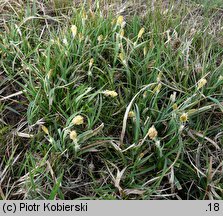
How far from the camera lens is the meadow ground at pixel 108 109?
1.60 meters

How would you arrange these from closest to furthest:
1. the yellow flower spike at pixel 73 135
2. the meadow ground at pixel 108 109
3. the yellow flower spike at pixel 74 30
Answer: the yellow flower spike at pixel 73 135 → the meadow ground at pixel 108 109 → the yellow flower spike at pixel 74 30

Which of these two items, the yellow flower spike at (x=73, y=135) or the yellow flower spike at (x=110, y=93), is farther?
the yellow flower spike at (x=110, y=93)

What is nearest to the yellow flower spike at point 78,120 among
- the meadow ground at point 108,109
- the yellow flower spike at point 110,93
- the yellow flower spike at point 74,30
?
the meadow ground at point 108,109

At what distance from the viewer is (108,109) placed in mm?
1791

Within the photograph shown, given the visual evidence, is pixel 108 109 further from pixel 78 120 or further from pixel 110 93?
pixel 78 120

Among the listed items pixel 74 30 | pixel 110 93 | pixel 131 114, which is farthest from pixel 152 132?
pixel 74 30

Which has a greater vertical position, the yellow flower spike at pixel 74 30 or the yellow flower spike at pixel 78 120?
the yellow flower spike at pixel 74 30

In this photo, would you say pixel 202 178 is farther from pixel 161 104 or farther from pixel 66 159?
pixel 66 159

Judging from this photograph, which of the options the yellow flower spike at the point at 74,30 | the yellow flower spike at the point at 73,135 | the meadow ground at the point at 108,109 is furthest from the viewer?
the yellow flower spike at the point at 74,30

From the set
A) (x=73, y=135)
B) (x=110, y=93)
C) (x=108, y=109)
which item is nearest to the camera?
(x=73, y=135)

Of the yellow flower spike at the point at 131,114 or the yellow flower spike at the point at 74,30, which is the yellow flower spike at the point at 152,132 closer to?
the yellow flower spike at the point at 131,114

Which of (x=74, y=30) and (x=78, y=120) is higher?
(x=74, y=30)

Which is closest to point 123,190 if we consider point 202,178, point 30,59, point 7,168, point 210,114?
point 202,178

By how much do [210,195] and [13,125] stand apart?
99cm
